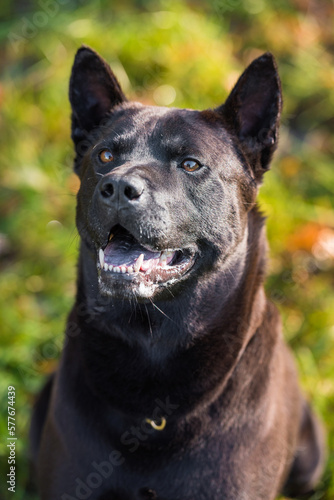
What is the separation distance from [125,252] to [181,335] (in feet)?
1.27

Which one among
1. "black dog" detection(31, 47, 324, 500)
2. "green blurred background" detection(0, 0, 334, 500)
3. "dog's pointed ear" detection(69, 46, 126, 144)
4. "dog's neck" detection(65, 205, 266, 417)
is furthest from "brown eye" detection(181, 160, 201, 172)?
"green blurred background" detection(0, 0, 334, 500)

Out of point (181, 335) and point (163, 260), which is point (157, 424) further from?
point (163, 260)

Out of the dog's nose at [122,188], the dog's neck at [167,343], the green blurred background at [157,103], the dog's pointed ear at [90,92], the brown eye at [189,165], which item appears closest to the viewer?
the dog's nose at [122,188]

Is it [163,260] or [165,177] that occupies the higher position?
[165,177]

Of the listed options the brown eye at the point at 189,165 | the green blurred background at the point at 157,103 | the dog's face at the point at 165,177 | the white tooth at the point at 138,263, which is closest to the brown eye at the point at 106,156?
the dog's face at the point at 165,177

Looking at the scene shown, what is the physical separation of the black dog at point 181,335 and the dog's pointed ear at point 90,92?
2cm

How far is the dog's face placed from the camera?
1.89 metres

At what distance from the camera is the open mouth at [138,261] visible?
191 cm

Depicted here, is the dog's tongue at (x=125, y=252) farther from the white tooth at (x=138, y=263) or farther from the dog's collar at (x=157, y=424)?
the dog's collar at (x=157, y=424)

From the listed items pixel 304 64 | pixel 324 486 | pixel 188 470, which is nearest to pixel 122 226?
Answer: pixel 188 470

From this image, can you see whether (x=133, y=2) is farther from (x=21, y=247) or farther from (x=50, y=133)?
(x=21, y=247)

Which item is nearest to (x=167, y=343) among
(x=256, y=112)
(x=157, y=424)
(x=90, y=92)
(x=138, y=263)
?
(x=157, y=424)

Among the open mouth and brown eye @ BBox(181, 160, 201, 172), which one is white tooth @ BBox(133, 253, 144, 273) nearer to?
the open mouth

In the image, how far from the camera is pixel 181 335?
216 cm
